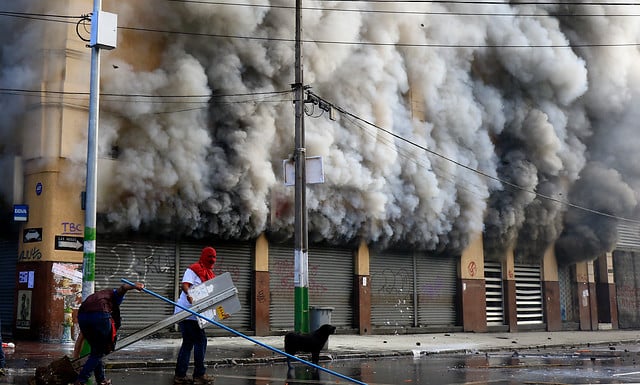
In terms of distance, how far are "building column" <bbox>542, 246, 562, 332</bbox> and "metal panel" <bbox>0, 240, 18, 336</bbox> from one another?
20.3 meters

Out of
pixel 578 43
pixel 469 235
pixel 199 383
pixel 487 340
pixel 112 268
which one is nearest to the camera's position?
pixel 199 383

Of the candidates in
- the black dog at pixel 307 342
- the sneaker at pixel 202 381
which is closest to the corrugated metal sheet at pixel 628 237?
the black dog at pixel 307 342

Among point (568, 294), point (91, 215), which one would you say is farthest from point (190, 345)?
point (568, 294)

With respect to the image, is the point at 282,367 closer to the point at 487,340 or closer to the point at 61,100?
the point at 61,100

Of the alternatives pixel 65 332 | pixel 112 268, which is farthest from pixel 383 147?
pixel 65 332

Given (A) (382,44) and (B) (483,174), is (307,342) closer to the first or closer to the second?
(A) (382,44)

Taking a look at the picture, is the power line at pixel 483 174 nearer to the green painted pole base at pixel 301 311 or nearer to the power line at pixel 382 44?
the power line at pixel 382 44

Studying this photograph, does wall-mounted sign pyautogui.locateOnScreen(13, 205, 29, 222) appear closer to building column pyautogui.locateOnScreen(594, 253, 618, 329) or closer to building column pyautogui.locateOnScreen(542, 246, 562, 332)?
building column pyautogui.locateOnScreen(542, 246, 562, 332)

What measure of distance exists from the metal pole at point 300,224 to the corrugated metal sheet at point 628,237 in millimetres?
20787

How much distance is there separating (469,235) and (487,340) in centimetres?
467

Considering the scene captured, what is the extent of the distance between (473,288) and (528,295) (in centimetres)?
365

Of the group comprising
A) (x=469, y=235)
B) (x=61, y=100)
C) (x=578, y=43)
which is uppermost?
(x=578, y=43)

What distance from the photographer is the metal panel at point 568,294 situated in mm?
31598

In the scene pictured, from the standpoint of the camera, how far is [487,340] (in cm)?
2359
